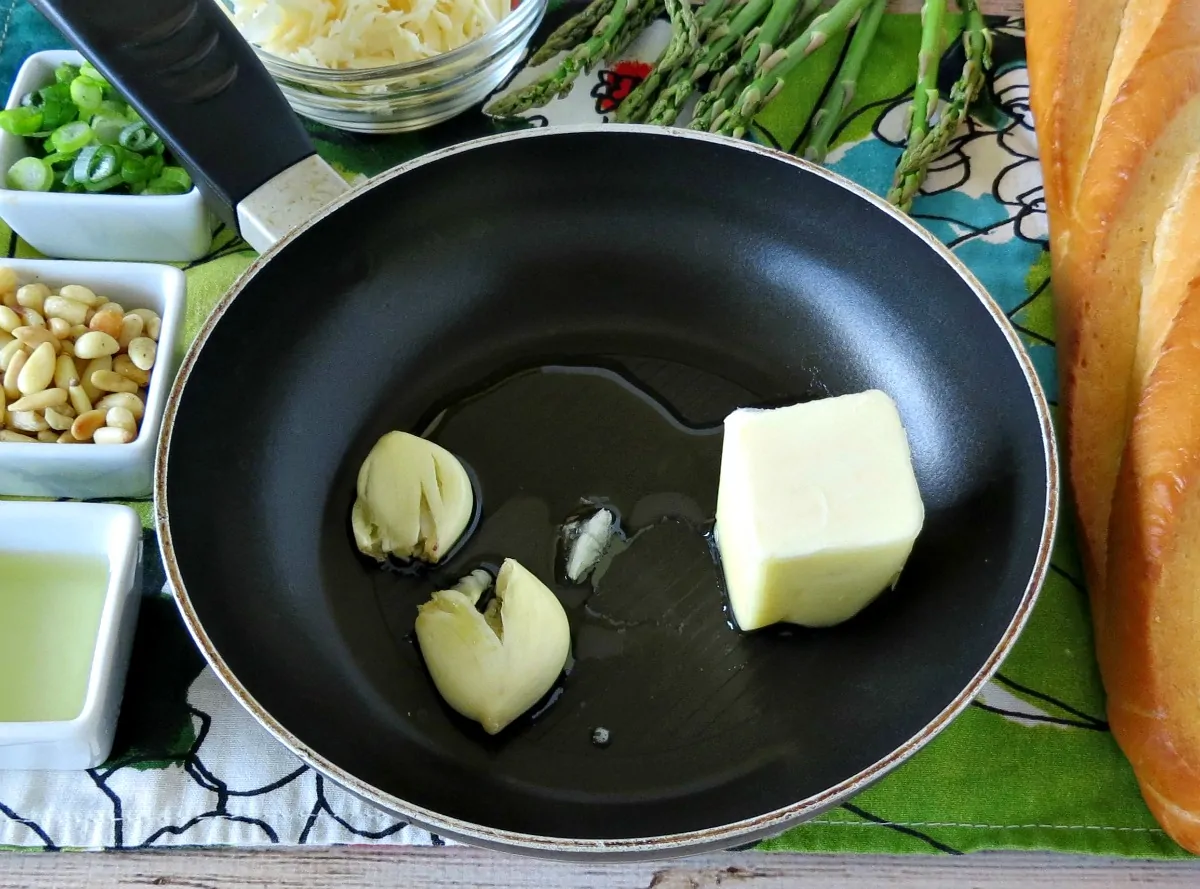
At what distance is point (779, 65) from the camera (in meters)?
1.31

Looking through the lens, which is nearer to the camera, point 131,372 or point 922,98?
point 131,372

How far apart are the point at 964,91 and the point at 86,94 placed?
1065mm

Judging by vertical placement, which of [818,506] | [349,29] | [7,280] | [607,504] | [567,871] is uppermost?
[349,29]

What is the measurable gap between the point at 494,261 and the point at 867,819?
69cm

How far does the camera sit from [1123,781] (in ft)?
3.00

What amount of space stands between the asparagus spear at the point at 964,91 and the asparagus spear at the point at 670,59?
0.31 meters

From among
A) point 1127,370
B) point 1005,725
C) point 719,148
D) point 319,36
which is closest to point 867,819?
point 1005,725

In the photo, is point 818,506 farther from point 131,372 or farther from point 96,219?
point 96,219

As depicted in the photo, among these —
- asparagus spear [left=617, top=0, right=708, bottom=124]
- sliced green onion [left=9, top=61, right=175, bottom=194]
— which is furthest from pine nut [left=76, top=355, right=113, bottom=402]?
asparagus spear [left=617, top=0, right=708, bottom=124]

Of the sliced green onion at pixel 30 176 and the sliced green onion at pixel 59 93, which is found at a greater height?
the sliced green onion at pixel 59 93

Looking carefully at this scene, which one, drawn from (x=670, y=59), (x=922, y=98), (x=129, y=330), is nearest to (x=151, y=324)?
(x=129, y=330)

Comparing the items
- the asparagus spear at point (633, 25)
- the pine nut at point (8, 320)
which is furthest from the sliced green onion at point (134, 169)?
the asparagus spear at point (633, 25)

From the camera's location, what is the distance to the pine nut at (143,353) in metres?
1.04

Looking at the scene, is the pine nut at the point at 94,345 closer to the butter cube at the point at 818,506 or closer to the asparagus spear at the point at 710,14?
the butter cube at the point at 818,506
